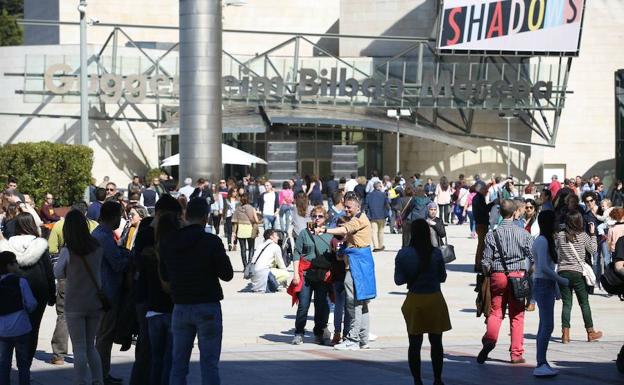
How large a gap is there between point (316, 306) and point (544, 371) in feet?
11.7

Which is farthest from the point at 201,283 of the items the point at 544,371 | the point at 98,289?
the point at 544,371

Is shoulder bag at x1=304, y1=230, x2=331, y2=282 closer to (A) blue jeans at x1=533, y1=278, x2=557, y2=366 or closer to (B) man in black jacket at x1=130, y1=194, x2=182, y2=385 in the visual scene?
(A) blue jeans at x1=533, y1=278, x2=557, y2=366

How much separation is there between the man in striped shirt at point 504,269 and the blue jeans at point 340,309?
6.67ft

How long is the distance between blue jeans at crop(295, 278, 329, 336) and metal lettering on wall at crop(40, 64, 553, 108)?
38266 mm

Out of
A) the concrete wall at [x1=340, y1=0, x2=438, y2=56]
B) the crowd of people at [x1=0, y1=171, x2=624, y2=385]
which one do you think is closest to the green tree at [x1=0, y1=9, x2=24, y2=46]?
the concrete wall at [x1=340, y1=0, x2=438, y2=56]

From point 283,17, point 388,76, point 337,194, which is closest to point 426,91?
point 388,76

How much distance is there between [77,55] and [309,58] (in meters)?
10.1

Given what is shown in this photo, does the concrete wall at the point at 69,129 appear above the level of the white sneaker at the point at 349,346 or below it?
above

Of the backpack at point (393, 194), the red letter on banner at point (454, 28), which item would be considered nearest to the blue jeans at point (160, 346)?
the backpack at point (393, 194)

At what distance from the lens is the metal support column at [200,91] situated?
1624 inches

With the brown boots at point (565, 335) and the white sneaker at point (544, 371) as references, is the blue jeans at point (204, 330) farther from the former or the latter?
the brown boots at point (565, 335)

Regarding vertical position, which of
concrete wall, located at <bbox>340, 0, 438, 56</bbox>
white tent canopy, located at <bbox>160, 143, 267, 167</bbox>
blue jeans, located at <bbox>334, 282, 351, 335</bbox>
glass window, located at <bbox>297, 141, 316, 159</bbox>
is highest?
concrete wall, located at <bbox>340, 0, 438, 56</bbox>

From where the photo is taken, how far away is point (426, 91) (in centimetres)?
5650

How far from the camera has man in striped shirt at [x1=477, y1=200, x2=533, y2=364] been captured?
13.6 metres
